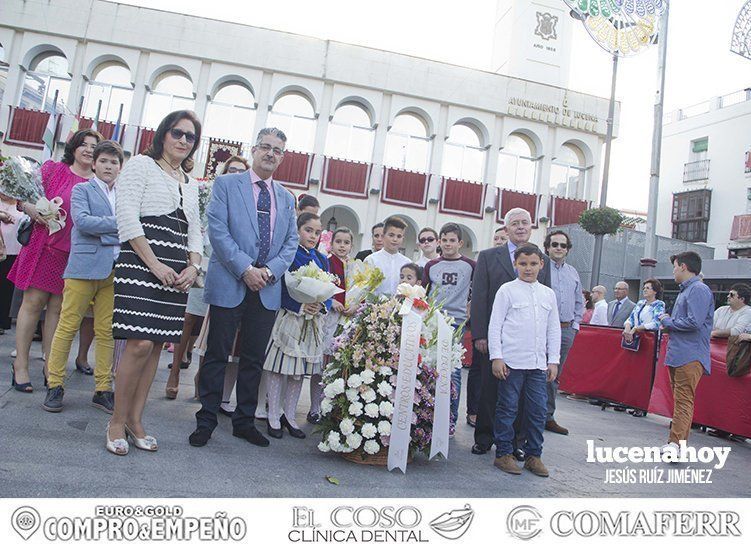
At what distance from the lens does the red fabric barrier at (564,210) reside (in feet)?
65.8

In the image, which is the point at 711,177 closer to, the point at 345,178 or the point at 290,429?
the point at 345,178

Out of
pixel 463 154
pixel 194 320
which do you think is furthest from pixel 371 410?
pixel 463 154

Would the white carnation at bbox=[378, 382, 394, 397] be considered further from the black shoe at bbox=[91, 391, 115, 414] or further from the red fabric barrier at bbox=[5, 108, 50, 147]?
the red fabric barrier at bbox=[5, 108, 50, 147]

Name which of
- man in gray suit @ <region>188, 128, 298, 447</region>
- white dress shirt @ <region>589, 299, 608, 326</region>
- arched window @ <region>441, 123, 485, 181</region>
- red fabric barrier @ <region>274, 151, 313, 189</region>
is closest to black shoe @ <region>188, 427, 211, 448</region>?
man in gray suit @ <region>188, 128, 298, 447</region>

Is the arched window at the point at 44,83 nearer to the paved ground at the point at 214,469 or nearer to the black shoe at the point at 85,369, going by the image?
the black shoe at the point at 85,369

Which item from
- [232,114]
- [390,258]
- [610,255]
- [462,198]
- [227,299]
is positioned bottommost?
[227,299]

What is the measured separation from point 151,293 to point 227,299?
1.97ft

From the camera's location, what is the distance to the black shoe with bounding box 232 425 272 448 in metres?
3.64

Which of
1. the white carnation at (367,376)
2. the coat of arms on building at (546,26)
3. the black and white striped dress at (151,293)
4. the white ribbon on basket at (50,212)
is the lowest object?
the white carnation at (367,376)

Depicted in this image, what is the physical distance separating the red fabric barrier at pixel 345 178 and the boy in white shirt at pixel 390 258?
44.7 feet

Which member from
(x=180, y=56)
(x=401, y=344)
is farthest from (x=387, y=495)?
(x=180, y=56)

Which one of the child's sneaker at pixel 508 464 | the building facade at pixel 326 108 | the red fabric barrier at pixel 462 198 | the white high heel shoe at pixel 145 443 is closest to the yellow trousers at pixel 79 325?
the white high heel shoe at pixel 145 443

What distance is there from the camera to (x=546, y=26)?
870 inches

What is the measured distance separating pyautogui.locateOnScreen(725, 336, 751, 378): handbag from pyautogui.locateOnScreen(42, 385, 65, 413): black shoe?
7.00 metres
